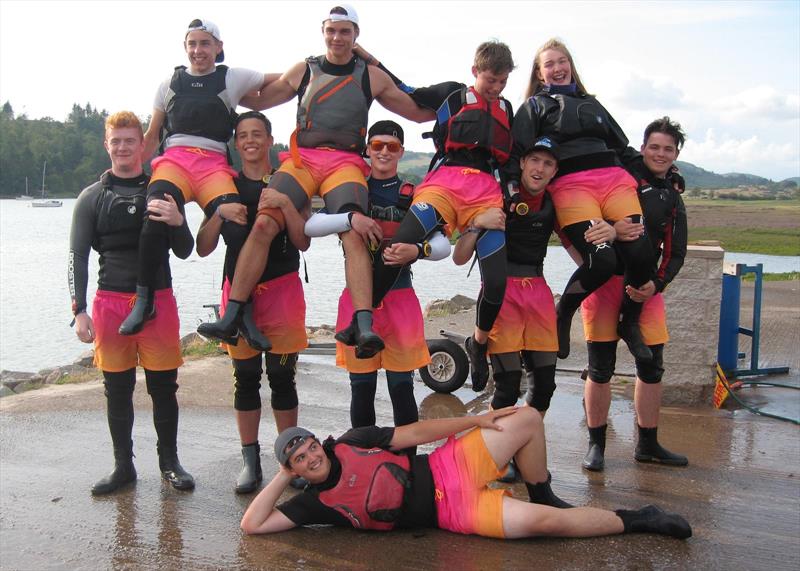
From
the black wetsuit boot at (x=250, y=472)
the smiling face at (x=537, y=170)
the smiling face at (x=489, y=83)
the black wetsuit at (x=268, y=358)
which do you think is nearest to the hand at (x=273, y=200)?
the black wetsuit at (x=268, y=358)

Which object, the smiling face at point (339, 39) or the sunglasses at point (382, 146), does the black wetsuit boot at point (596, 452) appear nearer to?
the sunglasses at point (382, 146)

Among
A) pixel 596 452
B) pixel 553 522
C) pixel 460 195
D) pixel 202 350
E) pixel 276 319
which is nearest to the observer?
pixel 553 522

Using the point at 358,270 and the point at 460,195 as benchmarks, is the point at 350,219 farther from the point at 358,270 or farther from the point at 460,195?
the point at 460,195

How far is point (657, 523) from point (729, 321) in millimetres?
4297

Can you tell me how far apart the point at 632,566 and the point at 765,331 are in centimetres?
841

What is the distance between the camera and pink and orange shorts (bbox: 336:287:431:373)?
4848mm

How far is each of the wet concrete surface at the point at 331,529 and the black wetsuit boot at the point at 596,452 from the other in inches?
3.5

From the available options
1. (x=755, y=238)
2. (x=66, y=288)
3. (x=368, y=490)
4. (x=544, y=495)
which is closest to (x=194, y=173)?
(x=368, y=490)

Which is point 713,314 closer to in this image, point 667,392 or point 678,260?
point 667,392

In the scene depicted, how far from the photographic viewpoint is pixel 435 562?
156 inches

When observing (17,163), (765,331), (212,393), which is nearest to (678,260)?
(212,393)

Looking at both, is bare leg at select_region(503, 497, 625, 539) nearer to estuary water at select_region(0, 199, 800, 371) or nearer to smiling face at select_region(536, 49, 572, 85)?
smiling face at select_region(536, 49, 572, 85)

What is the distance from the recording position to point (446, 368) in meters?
7.80

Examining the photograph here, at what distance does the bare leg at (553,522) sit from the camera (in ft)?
13.4
